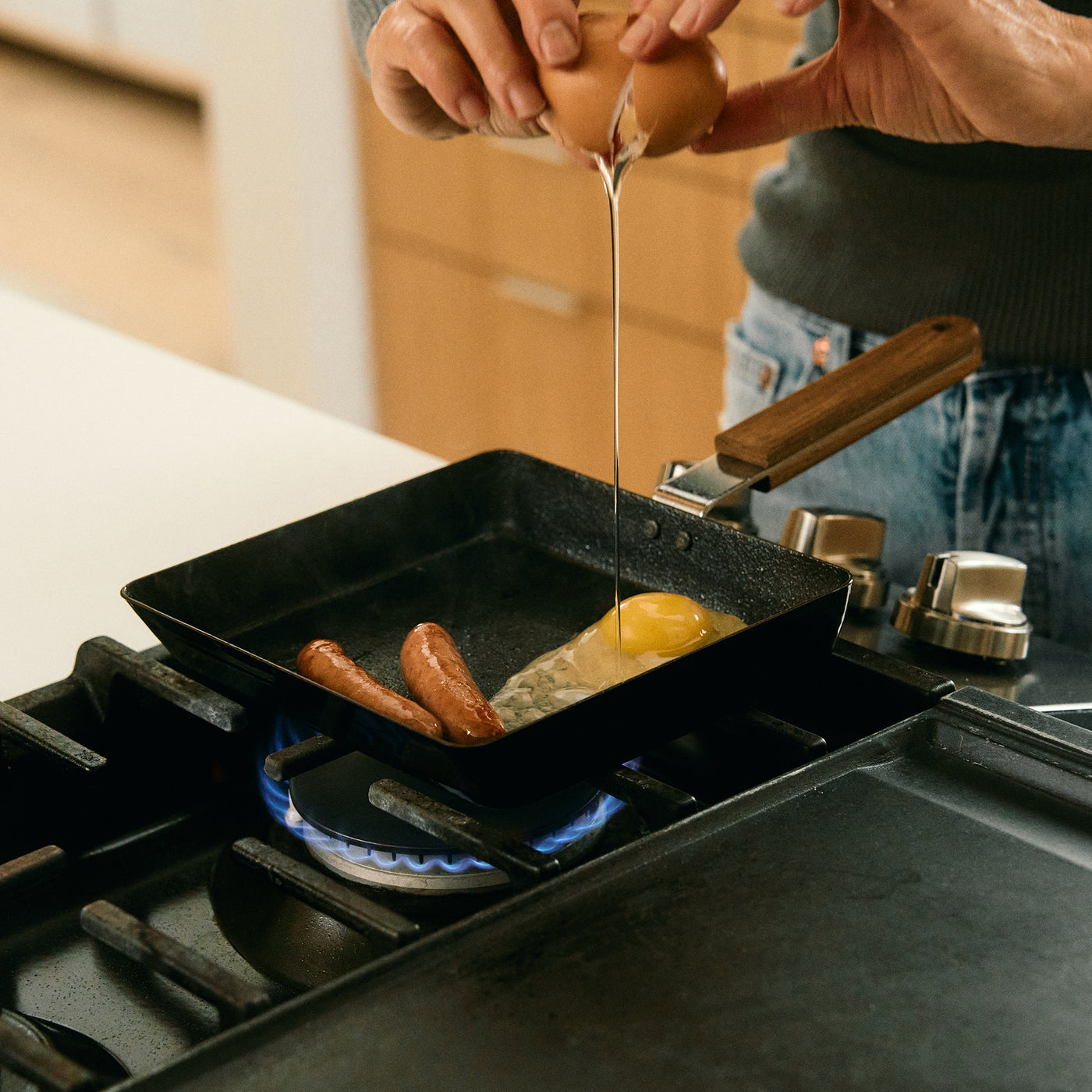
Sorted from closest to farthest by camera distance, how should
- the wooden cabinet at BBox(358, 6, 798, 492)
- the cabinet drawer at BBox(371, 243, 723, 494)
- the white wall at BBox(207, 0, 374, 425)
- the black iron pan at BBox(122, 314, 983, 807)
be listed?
the black iron pan at BBox(122, 314, 983, 807)
the wooden cabinet at BBox(358, 6, 798, 492)
the cabinet drawer at BBox(371, 243, 723, 494)
the white wall at BBox(207, 0, 374, 425)

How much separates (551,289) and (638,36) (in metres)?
2.23

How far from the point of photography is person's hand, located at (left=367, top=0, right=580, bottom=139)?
2.90 ft

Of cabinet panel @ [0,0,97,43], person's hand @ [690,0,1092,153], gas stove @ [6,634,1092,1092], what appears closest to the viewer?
gas stove @ [6,634,1092,1092]

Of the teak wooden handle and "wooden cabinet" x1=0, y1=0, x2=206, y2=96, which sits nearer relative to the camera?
the teak wooden handle

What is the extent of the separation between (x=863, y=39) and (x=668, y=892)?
0.67 metres

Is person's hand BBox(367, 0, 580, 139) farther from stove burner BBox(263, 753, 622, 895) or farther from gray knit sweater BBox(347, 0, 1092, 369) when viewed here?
stove burner BBox(263, 753, 622, 895)

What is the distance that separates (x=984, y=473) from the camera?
1.37 m

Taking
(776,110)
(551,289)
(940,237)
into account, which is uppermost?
(776,110)

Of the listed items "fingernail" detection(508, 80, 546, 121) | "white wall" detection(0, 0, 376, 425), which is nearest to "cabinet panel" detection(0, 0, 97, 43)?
"white wall" detection(0, 0, 376, 425)

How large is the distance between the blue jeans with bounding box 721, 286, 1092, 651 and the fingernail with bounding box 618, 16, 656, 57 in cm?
56

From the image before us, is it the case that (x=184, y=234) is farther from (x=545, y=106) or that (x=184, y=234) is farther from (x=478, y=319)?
(x=545, y=106)

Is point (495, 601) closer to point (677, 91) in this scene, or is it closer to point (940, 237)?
point (677, 91)

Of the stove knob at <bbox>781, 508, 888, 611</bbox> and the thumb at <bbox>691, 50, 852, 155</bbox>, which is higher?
the thumb at <bbox>691, 50, 852, 155</bbox>

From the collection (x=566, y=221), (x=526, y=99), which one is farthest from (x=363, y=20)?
(x=566, y=221)
